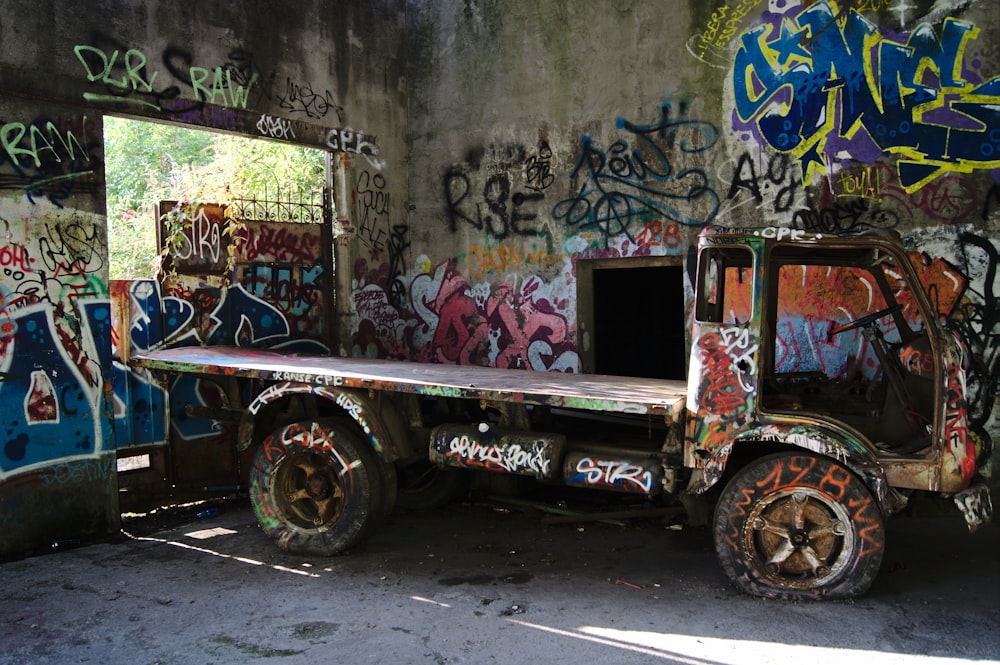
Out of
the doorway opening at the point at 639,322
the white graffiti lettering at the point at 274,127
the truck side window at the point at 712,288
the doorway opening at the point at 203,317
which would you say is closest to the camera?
the truck side window at the point at 712,288

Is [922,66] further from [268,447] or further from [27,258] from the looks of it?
[27,258]

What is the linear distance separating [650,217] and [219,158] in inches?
437

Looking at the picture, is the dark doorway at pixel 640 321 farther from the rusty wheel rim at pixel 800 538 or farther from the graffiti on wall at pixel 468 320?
the rusty wheel rim at pixel 800 538

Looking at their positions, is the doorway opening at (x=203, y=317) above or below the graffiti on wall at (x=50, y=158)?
below

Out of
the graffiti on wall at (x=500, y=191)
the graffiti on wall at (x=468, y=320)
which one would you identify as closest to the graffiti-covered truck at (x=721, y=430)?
the graffiti on wall at (x=468, y=320)

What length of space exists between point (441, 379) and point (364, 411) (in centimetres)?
62

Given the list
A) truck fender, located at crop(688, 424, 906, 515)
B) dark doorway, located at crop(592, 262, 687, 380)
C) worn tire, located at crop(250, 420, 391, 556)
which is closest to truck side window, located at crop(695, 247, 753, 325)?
truck fender, located at crop(688, 424, 906, 515)

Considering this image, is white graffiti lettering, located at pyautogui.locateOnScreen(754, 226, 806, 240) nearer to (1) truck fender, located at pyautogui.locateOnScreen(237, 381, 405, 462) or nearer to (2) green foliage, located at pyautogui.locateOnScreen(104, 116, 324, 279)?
(1) truck fender, located at pyautogui.locateOnScreen(237, 381, 405, 462)

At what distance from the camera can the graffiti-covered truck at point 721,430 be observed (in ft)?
15.3

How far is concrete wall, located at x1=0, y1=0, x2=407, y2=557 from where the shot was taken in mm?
5910

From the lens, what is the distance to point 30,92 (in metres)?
5.97

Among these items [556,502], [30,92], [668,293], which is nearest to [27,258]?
[30,92]

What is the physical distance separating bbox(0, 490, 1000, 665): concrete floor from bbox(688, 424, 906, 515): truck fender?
68cm

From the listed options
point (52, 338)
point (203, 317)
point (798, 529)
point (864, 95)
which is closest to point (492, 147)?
point (203, 317)
